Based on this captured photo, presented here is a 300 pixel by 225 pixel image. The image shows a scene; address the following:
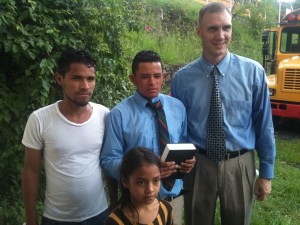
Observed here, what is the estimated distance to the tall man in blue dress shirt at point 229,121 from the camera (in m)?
2.49

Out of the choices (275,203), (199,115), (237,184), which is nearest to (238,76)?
(199,115)

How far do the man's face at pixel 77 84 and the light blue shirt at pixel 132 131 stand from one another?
0.70ft

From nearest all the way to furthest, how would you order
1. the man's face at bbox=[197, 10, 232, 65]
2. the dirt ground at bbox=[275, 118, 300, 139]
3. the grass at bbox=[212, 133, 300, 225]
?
the man's face at bbox=[197, 10, 232, 65] < the grass at bbox=[212, 133, 300, 225] < the dirt ground at bbox=[275, 118, 300, 139]

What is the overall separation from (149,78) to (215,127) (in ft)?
2.14

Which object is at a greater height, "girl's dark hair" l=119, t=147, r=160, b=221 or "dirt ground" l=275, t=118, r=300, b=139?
"girl's dark hair" l=119, t=147, r=160, b=221

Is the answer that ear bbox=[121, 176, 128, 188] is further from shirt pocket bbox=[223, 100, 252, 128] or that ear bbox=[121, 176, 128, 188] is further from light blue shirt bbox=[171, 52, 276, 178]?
shirt pocket bbox=[223, 100, 252, 128]

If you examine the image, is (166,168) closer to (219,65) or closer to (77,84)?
(77,84)

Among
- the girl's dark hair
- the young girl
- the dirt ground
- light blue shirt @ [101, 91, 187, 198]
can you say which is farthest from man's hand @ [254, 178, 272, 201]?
the dirt ground

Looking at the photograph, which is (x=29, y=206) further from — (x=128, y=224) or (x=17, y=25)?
(x=17, y=25)

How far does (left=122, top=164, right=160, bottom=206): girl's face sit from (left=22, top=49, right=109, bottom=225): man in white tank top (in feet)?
1.12

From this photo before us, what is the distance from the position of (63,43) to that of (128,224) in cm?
157

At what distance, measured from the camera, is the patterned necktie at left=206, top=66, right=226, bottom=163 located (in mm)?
2502

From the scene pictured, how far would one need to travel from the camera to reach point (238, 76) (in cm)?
251

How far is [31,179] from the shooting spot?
80.0 inches
